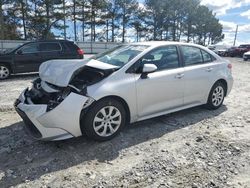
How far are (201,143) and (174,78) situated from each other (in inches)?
52.9

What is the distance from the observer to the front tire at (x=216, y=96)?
6.33 m

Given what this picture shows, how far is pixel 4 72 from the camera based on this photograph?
1094cm

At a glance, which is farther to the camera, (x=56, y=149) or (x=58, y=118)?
(x=56, y=149)

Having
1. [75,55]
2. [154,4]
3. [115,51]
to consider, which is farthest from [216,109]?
[154,4]

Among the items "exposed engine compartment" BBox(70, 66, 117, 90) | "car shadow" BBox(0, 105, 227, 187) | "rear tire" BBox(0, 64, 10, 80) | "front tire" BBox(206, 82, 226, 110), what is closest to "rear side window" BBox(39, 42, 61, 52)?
"rear tire" BBox(0, 64, 10, 80)

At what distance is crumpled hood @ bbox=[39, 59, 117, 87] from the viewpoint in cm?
444

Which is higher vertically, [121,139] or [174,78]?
[174,78]

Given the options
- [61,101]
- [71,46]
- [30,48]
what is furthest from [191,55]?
[30,48]

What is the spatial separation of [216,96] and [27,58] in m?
7.63

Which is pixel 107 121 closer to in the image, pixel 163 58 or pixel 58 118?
pixel 58 118

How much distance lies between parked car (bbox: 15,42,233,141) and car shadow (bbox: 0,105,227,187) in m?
0.22

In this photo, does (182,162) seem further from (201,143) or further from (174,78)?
(174,78)

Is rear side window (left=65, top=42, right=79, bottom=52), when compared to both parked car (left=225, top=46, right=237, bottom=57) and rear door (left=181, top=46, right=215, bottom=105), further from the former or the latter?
parked car (left=225, top=46, right=237, bottom=57)

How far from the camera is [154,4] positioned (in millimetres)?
46156
